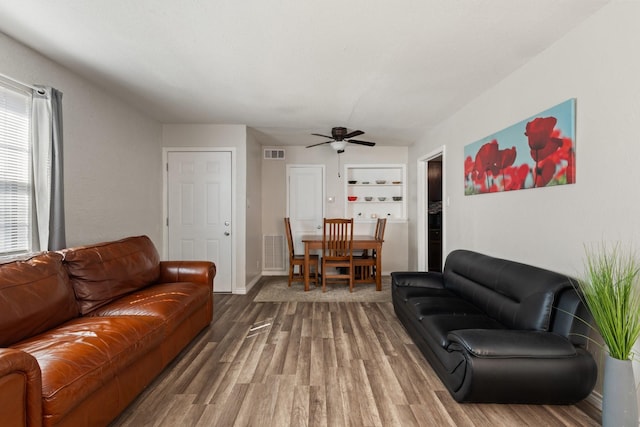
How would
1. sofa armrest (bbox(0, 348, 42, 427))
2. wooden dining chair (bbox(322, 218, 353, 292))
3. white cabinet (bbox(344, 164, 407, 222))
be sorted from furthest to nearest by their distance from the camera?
white cabinet (bbox(344, 164, 407, 222)), wooden dining chair (bbox(322, 218, 353, 292)), sofa armrest (bbox(0, 348, 42, 427))

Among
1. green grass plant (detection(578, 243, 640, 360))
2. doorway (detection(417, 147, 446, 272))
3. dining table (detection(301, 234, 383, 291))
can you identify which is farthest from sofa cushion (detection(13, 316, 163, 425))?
doorway (detection(417, 147, 446, 272))

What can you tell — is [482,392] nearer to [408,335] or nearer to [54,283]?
[408,335]

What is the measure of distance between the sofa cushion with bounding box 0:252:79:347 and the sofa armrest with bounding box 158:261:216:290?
0.97 m

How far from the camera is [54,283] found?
6.44 feet

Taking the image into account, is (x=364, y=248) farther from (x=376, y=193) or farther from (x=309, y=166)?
(x=309, y=166)

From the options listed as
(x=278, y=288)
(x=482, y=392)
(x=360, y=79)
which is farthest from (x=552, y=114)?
(x=278, y=288)

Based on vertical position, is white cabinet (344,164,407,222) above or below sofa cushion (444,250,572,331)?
above

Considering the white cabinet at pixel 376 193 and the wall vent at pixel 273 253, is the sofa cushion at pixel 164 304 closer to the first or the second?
the wall vent at pixel 273 253

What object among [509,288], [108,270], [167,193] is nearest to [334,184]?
[167,193]

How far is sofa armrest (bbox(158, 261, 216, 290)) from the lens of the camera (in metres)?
3.06

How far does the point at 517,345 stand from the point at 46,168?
11.6 ft

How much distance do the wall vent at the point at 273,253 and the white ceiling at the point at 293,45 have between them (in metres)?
2.78

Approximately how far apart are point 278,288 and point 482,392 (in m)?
3.40

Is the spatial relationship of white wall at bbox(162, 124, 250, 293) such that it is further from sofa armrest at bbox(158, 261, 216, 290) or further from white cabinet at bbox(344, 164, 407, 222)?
white cabinet at bbox(344, 164, 407, 222)
